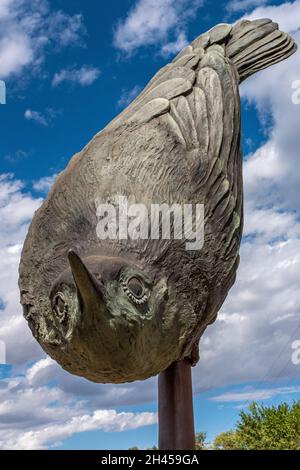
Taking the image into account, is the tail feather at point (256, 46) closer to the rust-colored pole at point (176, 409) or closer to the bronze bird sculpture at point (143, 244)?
the bronze bird sculpture at point (143, 244)

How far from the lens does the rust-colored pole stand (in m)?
4.03

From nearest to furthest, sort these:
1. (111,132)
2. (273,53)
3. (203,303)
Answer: (203,303) < (111,132) < (273,53)

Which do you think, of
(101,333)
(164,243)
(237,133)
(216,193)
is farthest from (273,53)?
(101,333)

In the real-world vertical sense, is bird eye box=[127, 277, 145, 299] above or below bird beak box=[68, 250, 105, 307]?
above

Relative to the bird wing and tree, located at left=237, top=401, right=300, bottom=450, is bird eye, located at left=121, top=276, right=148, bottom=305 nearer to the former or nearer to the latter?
the bird wing

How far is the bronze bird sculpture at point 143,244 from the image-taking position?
284 centimetres

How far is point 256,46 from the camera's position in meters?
4.76

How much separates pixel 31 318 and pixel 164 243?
937mm

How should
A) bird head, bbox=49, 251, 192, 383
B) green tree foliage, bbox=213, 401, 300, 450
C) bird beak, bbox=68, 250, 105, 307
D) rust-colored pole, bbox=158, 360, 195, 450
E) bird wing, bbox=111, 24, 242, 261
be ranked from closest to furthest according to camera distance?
bird beak, bbox=68, 250, 105, 307
bird head, bbox=49, 251, 192, 383
bird wing, bbox=111, 24, 242, 261
rust-colored pole, bbox=158, 360, 195, 450
green tree foliage, bbox=213, 401, 300, 450

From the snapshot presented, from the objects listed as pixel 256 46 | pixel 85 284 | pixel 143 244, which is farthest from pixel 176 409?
pixel 256 46

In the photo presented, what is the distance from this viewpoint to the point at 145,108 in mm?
3852

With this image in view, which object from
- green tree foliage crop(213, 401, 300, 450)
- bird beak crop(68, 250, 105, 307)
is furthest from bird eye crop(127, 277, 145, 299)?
green tree foliage crop(213, 401, 300, 450)

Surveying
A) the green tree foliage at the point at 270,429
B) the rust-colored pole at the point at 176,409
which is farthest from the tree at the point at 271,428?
the rust-colored pole at the point at 176,409

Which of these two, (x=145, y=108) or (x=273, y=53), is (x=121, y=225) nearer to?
(x=145, y=108)
